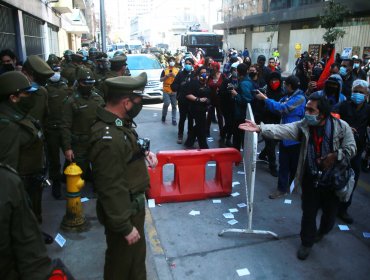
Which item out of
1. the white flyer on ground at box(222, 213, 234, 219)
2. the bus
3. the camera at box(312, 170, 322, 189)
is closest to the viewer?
the camera at box(312, 170, 322, 189)

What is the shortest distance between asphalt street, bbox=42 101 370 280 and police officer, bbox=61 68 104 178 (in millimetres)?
836

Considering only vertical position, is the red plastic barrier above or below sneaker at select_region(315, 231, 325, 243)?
above

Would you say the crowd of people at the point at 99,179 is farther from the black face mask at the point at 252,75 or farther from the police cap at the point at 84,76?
the black face mask at the point at 252,75

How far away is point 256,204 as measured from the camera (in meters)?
5.64

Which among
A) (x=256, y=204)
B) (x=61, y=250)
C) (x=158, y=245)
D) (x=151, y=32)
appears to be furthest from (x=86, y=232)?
(x=151, y=32)

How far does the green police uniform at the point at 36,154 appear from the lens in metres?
3.95

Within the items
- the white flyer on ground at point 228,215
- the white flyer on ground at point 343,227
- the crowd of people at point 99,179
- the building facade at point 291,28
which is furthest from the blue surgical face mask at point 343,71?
the building facade at point 291,28

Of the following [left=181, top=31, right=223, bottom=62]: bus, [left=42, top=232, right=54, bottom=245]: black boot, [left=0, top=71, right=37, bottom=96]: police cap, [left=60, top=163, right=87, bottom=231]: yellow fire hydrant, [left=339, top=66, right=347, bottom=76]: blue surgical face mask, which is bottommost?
[left=42, top=232, right=54, bottom=245]: black boot

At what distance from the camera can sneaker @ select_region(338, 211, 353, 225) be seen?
199 inches

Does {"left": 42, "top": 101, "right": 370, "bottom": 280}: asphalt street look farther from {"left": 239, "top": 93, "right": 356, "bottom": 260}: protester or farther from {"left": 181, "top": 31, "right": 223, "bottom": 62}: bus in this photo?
{"left": 181, "top": 31, "right": 223, "bottom": 62}: bus

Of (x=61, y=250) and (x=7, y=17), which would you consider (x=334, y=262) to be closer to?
(x=61, y=250)

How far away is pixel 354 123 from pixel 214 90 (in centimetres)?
429

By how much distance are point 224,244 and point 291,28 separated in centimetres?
2875

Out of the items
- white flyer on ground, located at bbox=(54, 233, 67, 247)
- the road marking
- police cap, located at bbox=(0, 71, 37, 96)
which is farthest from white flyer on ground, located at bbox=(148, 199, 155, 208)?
police cap, located at bbox=(0, 71, 37, 96)
